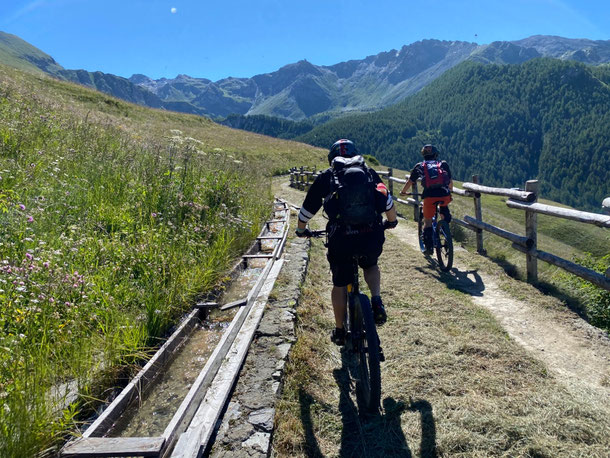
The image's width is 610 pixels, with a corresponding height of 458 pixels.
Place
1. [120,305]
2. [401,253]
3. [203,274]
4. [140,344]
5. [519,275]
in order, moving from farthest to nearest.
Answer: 1. [401,253]
2. [519,275]
3. [203,274]
4. [120,305]
5. [140,344]

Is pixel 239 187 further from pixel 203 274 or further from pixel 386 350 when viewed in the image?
pixel 386 350

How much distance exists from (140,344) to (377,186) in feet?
9.39

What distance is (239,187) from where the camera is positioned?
31.0ft

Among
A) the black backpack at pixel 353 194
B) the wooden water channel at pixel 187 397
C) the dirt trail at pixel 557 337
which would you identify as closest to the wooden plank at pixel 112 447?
the wooden water channel at pixel 187 397

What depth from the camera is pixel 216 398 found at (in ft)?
10.7

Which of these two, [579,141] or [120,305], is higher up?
[579,141]

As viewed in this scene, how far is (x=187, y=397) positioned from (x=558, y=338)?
14.3 feet

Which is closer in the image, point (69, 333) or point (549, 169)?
point (69, 333)

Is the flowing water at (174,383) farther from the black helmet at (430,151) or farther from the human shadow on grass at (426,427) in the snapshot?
the black helmet at (430,151)

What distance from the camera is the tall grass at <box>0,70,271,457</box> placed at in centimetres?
306

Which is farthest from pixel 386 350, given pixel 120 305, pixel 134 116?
pixel 134 116

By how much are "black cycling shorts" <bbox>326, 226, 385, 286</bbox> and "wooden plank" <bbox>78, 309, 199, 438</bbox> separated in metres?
1.96

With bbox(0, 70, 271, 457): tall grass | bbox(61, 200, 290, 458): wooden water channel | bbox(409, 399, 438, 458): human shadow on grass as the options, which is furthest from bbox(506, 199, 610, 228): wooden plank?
bbox(0, 70, 271, 457): tall grass

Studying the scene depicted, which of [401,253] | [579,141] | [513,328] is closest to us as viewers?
[513,328]
